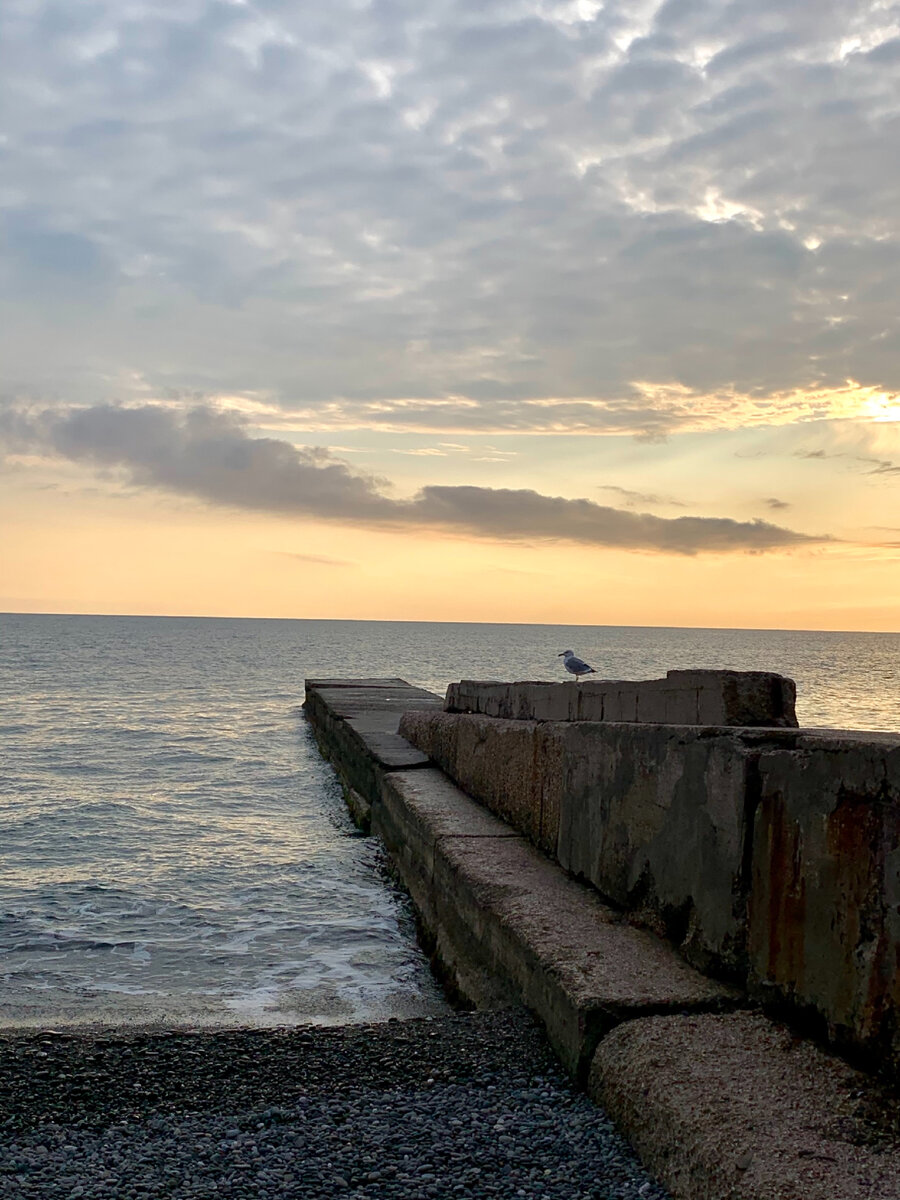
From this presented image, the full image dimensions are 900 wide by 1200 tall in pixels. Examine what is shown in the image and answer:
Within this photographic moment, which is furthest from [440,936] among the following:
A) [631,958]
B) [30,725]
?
[30,725]

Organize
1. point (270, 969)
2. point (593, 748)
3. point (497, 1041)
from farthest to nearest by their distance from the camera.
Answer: point (270, 969) → point (593, 748) → point (497, 1041)

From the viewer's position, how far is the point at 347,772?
13.6 m

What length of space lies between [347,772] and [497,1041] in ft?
34.4

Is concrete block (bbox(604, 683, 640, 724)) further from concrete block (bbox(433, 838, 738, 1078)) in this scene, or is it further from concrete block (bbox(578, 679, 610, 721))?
concrete block (bbox(433, 838, 738, 1078))

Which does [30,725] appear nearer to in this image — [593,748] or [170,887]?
[170,887]

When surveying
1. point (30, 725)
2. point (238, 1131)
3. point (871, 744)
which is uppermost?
point (871, 744)

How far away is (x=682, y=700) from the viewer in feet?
15.3

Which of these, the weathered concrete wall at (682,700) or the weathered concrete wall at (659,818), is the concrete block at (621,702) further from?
the weathered concrete wall at (659,818)

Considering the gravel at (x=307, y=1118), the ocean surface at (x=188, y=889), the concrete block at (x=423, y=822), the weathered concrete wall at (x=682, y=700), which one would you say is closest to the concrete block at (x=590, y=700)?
the weathered concrete wall at (x=682, y=700)

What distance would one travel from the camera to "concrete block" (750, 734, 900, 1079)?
2443 millimetres

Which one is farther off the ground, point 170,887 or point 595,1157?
point 595,1157

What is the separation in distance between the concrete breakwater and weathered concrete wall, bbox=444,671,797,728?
2 cm

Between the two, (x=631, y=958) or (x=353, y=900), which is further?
(x=353, y=900)

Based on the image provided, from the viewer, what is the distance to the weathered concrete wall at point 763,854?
2.49 m
